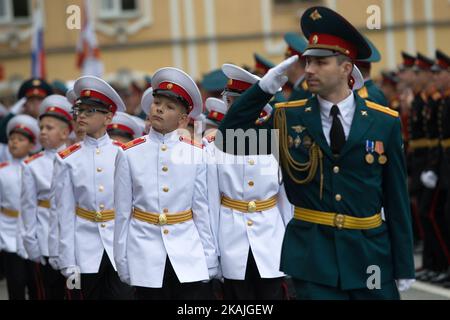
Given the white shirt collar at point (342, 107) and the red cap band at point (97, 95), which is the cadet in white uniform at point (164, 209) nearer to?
the red cap band at point (97, 95)

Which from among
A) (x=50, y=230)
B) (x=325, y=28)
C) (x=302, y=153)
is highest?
(x=325, y=28)

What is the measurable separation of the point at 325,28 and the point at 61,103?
12.2 ft

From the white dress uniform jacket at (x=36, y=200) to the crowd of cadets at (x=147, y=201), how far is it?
0.03 ft

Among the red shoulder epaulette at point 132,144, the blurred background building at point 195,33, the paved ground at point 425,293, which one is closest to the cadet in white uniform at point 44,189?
the red shoulder epaulette at point 132,144

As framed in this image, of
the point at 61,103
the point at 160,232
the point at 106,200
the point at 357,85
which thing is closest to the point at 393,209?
the point at 357,85

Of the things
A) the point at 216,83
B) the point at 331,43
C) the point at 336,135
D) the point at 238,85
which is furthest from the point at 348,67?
the point at 216,83

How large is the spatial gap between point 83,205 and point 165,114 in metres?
1.19

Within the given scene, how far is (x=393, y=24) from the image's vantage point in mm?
31891

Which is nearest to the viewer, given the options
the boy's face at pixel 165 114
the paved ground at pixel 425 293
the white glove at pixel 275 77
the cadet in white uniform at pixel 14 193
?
the white glove at pixel 275 77

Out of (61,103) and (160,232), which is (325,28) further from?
(61,103)

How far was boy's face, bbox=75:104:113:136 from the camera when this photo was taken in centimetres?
770

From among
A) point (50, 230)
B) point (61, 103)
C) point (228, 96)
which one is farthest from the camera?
point (61, 103)

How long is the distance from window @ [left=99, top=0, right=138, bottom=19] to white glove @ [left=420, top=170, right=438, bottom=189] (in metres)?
21.5

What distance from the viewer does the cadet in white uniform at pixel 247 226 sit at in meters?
7.41
